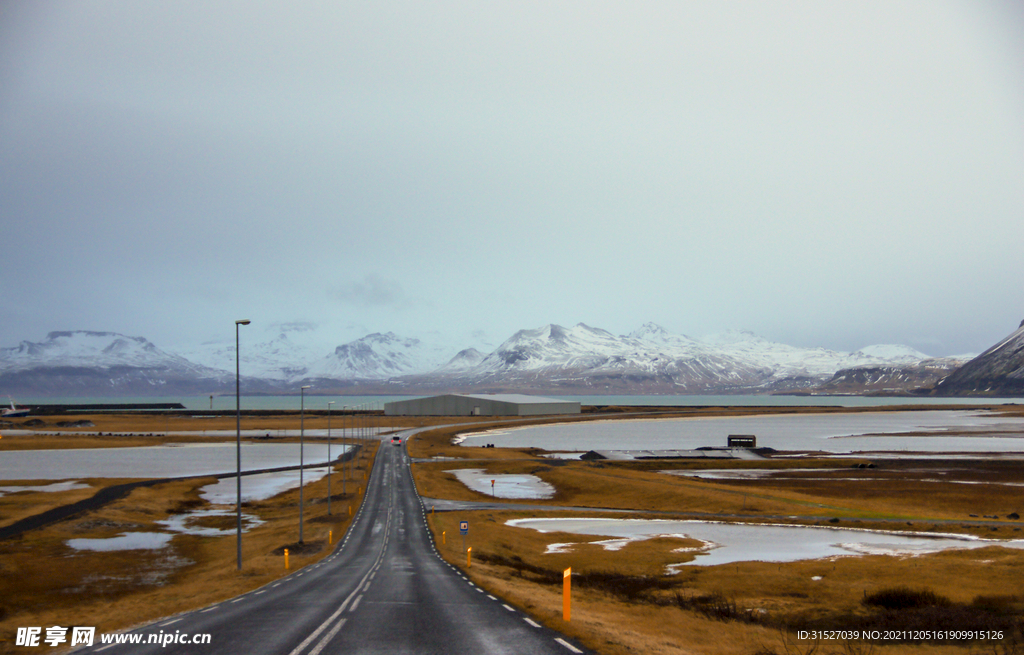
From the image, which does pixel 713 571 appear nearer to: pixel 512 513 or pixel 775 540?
pixel 775 540

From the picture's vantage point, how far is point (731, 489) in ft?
273

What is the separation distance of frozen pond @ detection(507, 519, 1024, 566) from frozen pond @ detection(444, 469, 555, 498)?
20.6 metres

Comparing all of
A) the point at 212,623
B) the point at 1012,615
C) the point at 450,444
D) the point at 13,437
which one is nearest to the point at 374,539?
the point at 212,623

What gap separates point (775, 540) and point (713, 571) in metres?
15.1

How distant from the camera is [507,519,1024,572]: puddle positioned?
149ft

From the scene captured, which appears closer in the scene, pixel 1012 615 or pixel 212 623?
pixel 212 623

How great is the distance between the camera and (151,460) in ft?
389

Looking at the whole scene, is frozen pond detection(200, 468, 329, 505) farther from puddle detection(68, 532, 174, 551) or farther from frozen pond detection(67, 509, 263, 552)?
puddle detection(68, 532, 174, 551)

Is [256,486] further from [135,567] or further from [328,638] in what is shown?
[328,638]

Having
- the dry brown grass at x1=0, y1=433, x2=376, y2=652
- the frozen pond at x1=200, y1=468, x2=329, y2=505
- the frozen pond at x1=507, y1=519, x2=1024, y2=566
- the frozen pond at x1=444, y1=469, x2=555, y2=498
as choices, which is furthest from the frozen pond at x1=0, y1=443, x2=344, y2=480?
the frozen pond at x1=507, y1=519, x2=1024, y2=566

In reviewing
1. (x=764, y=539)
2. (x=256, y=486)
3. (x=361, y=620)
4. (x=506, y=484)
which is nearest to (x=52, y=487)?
(x=256, y=486)

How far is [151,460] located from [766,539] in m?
110

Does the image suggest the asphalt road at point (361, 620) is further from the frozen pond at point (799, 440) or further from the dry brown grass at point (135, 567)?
the frozen pond at point (799, 440)

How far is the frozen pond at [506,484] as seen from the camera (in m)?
85.9
